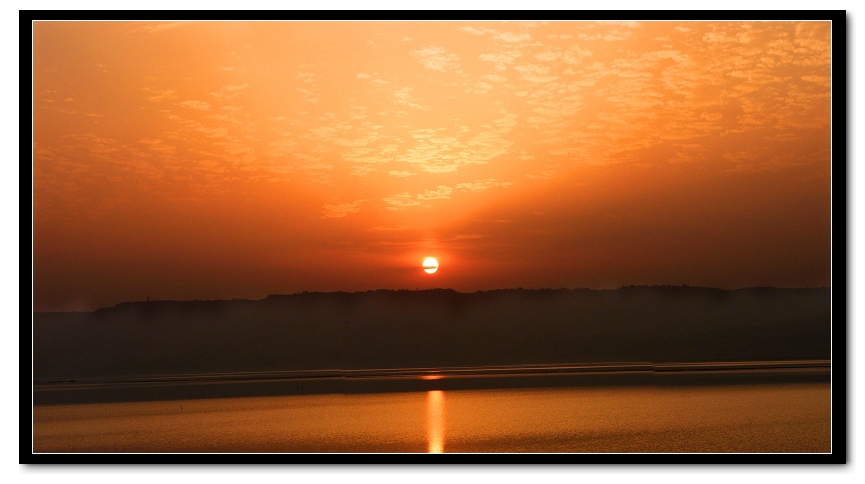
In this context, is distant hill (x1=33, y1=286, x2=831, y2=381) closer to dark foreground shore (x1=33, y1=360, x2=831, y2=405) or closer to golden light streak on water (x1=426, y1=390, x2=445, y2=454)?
dark foreground shore (x1=33, y1=360, x2=831, y2=405)

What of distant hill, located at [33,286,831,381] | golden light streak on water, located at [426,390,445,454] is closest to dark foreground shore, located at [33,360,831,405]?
distant hill, located at [33,286,831,381]

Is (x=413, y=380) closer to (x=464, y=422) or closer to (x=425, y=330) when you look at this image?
(x=425, y=330)

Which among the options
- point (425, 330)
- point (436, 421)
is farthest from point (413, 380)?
point (436, 421)

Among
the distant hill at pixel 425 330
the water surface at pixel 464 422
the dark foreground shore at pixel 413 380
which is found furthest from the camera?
the dark foreground shore at pixel 413 380

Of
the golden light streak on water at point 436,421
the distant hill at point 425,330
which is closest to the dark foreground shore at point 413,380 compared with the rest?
the distant hill at point 425,330

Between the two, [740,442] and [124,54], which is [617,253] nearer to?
[740,442]

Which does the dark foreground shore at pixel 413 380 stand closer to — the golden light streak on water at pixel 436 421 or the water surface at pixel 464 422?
the water surface at pixel 464 422
